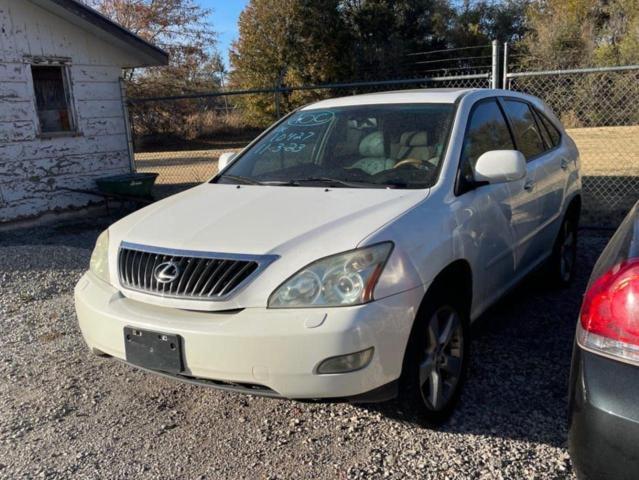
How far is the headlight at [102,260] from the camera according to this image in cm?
315

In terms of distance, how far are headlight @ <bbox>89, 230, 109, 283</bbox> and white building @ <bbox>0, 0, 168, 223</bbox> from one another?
6.19 meters

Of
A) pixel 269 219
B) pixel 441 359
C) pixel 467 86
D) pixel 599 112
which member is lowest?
pixel 441 359

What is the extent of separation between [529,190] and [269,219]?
2056 millimetres

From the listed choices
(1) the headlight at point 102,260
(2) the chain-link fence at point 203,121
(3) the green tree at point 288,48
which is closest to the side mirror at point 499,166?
(1) the headlight at point 102,260

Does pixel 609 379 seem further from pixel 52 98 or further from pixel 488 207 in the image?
pixel 52 98

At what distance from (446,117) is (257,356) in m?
2.00

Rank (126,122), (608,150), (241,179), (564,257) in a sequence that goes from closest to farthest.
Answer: (241,179) → (564,257) → (126,122) → (608,150)

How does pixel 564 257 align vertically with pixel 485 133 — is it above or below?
below

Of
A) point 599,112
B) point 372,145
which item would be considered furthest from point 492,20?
point 372,145

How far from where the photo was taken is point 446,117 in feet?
11.9

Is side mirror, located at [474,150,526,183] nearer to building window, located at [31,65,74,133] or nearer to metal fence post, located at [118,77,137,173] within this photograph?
building window, located at [31,65,74,133]

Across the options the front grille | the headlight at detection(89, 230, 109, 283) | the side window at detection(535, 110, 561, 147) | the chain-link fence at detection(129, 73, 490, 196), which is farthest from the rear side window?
the chain-link fence at detection(129, 73, 490, 196)

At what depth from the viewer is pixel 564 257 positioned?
5.13 m

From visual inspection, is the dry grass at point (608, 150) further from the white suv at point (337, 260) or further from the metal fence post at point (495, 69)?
the white suv at point (337, 260)
